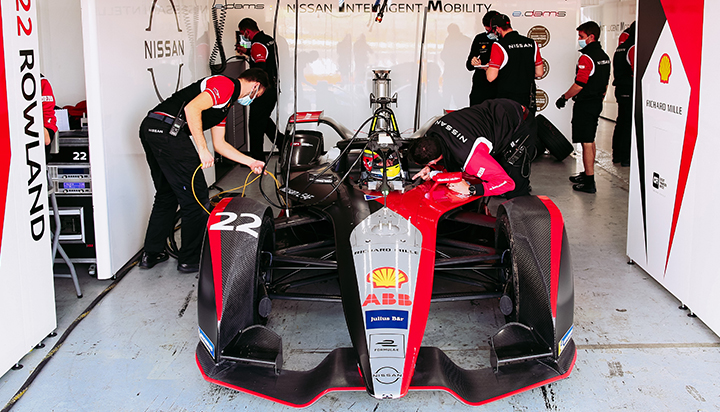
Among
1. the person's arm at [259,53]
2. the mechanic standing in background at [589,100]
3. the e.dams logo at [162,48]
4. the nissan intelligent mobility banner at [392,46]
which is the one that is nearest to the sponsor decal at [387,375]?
the e.dams logo at [162,48]

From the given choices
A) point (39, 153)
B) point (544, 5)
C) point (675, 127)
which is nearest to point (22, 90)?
point (39, 153)

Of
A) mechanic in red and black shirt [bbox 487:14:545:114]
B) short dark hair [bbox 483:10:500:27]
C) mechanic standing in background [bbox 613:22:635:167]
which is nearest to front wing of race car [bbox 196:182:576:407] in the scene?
mechanic in red and black shirt [bbox 487:14:545:114]

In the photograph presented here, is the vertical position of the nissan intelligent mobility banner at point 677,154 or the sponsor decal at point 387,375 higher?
the nissan intelligent mobility banner at point 677,154

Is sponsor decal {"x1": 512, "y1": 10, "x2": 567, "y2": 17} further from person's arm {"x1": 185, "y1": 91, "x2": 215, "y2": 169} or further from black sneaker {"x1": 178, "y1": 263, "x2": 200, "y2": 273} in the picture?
black sneaker {"x1": 178, "y1": 263, "x2": 200, "y2": 273}

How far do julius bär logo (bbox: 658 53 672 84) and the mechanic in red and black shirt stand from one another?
8.51ft

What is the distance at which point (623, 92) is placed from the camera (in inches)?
295

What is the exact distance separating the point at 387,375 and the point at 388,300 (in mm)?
380

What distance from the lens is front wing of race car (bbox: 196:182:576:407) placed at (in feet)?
8.35

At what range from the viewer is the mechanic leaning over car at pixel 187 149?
3893mm

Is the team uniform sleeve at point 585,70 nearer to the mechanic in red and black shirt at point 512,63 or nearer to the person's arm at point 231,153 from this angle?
the mechanic in red and black shirt at point 512,63

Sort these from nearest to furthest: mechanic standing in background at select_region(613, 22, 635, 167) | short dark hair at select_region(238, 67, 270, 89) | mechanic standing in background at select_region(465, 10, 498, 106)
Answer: short dark hair at select_region(238, 67, 270, 89)
mechanic standing in background at select_region(465, 10, 498, 106)
mechanic standing in background at select_region(613, 22, 635, 167)

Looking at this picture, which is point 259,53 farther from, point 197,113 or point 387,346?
point 387,346

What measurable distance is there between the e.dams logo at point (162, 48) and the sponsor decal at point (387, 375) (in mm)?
3259

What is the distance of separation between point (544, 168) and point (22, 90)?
230 inches
